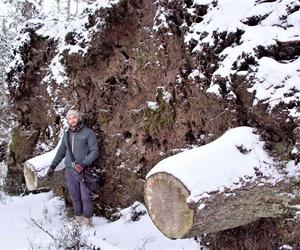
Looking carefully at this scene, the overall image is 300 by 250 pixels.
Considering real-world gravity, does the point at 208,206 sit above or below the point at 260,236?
above

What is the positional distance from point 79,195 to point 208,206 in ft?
11.6

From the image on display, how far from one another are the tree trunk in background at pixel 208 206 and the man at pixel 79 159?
113 inches

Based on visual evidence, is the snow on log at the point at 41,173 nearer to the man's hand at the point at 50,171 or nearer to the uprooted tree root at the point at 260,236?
the man's hand at the point at 50,171

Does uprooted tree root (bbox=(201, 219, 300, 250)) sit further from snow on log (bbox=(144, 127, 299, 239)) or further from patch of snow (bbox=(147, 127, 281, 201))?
patch of snow (bbox=(147, 127, 281, 201))

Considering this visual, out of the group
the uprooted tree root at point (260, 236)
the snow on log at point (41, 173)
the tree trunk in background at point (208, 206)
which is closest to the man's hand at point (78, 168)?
the snow on log at point (41, 173)

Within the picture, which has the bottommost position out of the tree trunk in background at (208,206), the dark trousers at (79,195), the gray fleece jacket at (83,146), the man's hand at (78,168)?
the dark trousers at (79,195)

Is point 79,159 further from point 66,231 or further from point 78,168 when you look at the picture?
point 66,231

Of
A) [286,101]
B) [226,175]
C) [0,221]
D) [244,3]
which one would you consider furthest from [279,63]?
[0,221]

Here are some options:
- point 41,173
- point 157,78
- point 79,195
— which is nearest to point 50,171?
point 41,173

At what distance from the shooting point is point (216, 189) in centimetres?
374

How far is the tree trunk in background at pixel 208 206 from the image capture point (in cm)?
369

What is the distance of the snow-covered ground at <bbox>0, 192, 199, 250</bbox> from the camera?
5.43 metres

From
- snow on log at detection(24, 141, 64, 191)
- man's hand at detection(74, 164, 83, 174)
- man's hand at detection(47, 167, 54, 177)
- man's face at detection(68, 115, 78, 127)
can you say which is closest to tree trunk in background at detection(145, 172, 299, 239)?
man's hand at detection(74, 164, 83, 174)

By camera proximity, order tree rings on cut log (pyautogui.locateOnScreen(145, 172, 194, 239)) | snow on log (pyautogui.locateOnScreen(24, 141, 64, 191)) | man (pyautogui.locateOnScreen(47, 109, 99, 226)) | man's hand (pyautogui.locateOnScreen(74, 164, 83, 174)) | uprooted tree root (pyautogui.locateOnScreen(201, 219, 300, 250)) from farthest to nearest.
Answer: snow on log (pyautogui.locateOnScreen(24, 141, 64, 191)) → man (pyautogui.locateOnScreen(47, 109, 99, 226)) → man's hand (pyautogui.locateOnScreen(74, 164, 83, 174)) → uprooted tree root (pyautogui.locateOnScreen(201, 219, 300, 250)) → tree rings on cut log (pyautogui.locateOnScreen(145, 172, 194, 239))
